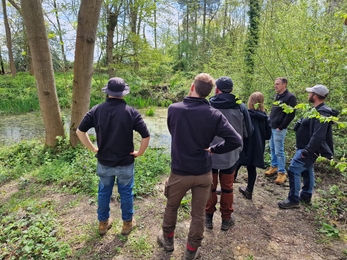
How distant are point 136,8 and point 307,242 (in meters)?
8.69

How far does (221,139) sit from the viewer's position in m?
2.54

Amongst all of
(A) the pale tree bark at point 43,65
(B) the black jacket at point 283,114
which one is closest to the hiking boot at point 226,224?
(B) the black jacket at point 283,114

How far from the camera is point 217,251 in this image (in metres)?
2.47

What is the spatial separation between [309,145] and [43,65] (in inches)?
187

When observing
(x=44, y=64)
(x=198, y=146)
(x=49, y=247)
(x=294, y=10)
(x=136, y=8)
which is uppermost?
(x=136, y=8)

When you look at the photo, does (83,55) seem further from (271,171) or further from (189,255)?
(271,171)

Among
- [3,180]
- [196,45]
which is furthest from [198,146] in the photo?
[196,45]

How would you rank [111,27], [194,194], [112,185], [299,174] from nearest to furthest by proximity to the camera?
1. [194,194]
2. [112,185]
3. [299,174]
4. [111,27]

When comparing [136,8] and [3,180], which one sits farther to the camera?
[136,8]

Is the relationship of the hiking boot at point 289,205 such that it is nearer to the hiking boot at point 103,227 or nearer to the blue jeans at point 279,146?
the blue jeans at point 279,146

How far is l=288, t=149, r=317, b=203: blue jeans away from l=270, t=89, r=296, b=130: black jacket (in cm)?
75

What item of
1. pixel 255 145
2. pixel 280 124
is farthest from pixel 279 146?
pixel 255 145

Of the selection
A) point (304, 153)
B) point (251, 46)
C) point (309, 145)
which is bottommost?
point (304, 153)

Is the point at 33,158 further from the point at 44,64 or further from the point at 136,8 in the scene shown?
the point at 136,8
